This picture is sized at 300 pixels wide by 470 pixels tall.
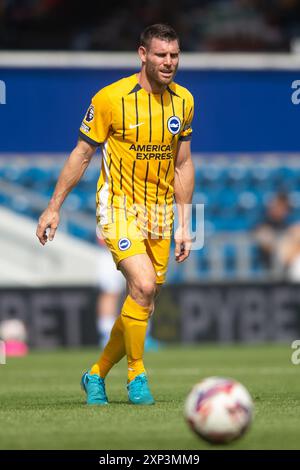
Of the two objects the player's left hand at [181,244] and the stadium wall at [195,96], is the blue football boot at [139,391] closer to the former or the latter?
the player's left hand at [181,244]

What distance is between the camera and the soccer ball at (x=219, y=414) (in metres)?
5.41

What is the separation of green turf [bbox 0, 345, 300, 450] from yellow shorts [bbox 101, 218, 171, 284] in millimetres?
935

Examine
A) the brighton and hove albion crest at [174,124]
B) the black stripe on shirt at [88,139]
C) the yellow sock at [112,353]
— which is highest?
the brighton and hove albion crest at [174,124]

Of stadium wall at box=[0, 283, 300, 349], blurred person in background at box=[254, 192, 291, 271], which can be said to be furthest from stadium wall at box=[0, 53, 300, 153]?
stadium wall at box=[0, 283, 300, 349]

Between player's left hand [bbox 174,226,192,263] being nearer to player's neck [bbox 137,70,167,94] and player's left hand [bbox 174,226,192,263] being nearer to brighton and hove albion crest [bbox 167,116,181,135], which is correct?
brighton and hove albion crest [bbox 167,116,181,135]

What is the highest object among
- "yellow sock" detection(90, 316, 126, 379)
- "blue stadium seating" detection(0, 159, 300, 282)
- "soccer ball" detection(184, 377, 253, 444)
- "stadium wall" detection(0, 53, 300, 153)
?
"stadium wall" detection(0, 53, 300, 153)

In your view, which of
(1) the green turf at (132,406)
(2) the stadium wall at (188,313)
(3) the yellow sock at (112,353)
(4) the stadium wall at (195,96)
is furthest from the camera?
(4) the stadium wall at (195,96)

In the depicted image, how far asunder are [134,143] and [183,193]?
56cm

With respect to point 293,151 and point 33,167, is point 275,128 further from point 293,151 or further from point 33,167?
point 33,167

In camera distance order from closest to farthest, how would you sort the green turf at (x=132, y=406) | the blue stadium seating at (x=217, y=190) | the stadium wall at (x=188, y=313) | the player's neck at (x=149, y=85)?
the green turf at (x=132, y=406) → the player's neck at (x=149, y=85) → the stadium wall at (x=188, y=313) → the blue stadium seating at (x=217, y=190)

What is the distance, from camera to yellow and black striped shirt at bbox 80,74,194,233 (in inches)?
286

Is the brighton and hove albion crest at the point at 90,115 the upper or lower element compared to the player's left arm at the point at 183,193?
upper

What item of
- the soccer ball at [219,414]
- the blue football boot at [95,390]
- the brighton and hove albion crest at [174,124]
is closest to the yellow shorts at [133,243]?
the brighton and hove albion crest at [174,124]

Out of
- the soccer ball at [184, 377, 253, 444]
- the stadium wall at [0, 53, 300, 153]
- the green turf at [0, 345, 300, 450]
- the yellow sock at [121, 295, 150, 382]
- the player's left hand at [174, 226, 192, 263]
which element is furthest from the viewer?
the stadium wall at [0, 53, 300, 153]
